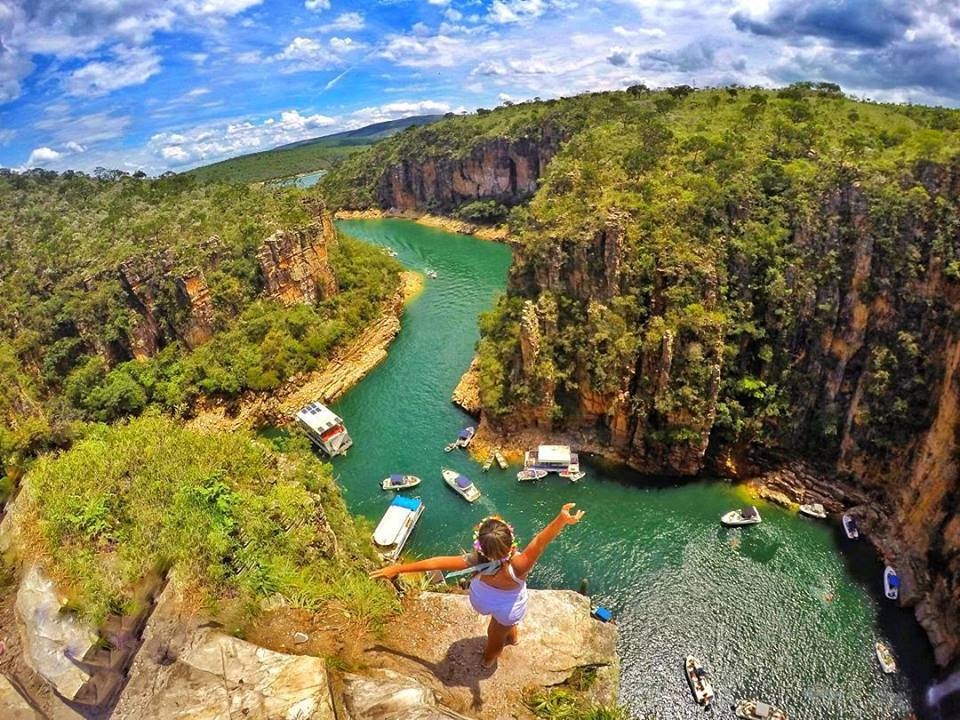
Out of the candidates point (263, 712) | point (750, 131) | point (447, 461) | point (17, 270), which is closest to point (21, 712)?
point (263, 712)

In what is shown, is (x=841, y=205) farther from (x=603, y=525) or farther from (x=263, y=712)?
(x=263, y=712)

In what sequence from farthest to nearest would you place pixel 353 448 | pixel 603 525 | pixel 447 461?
pixel 353 448
pixel 447 461
pixel 603 525

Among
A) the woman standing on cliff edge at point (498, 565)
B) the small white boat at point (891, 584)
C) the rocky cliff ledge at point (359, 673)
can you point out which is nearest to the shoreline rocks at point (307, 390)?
the rocky cliff ledge at point (359, 673)

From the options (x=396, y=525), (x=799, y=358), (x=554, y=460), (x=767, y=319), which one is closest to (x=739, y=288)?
(x=767, y=319)

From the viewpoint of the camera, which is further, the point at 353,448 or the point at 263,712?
the point at 353,448

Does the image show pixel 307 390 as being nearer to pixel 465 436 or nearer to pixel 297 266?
pixel 297 266

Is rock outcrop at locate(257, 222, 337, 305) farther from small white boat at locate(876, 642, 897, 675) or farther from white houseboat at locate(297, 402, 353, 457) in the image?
small white boat at locate(876, 642, 897, 675)

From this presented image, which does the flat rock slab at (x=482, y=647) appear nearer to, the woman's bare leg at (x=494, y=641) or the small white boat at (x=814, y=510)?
the woman's bare leg at (x=494, y=641)
